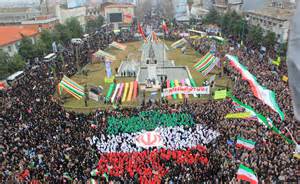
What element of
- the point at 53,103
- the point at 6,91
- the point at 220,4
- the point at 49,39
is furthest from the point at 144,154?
the point at 220,4

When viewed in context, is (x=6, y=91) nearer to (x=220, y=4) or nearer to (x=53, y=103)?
(x=53, y=103)

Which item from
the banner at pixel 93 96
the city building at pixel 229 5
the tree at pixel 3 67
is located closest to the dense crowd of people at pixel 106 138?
the banner at pixel 93 96

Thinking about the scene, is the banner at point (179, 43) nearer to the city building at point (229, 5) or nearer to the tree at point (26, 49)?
the tree at point (26, 49)

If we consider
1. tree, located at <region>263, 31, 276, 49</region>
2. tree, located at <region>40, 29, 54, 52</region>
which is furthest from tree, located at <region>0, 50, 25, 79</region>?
tree, located at <region>263, 31, 276, 49</region>

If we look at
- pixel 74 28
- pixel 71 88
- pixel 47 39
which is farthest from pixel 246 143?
pixel 74 28

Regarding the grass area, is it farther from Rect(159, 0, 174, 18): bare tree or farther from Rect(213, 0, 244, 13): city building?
Rect(159, 0, 174, 18): bare tree

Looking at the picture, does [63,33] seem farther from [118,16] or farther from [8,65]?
[118,16]
